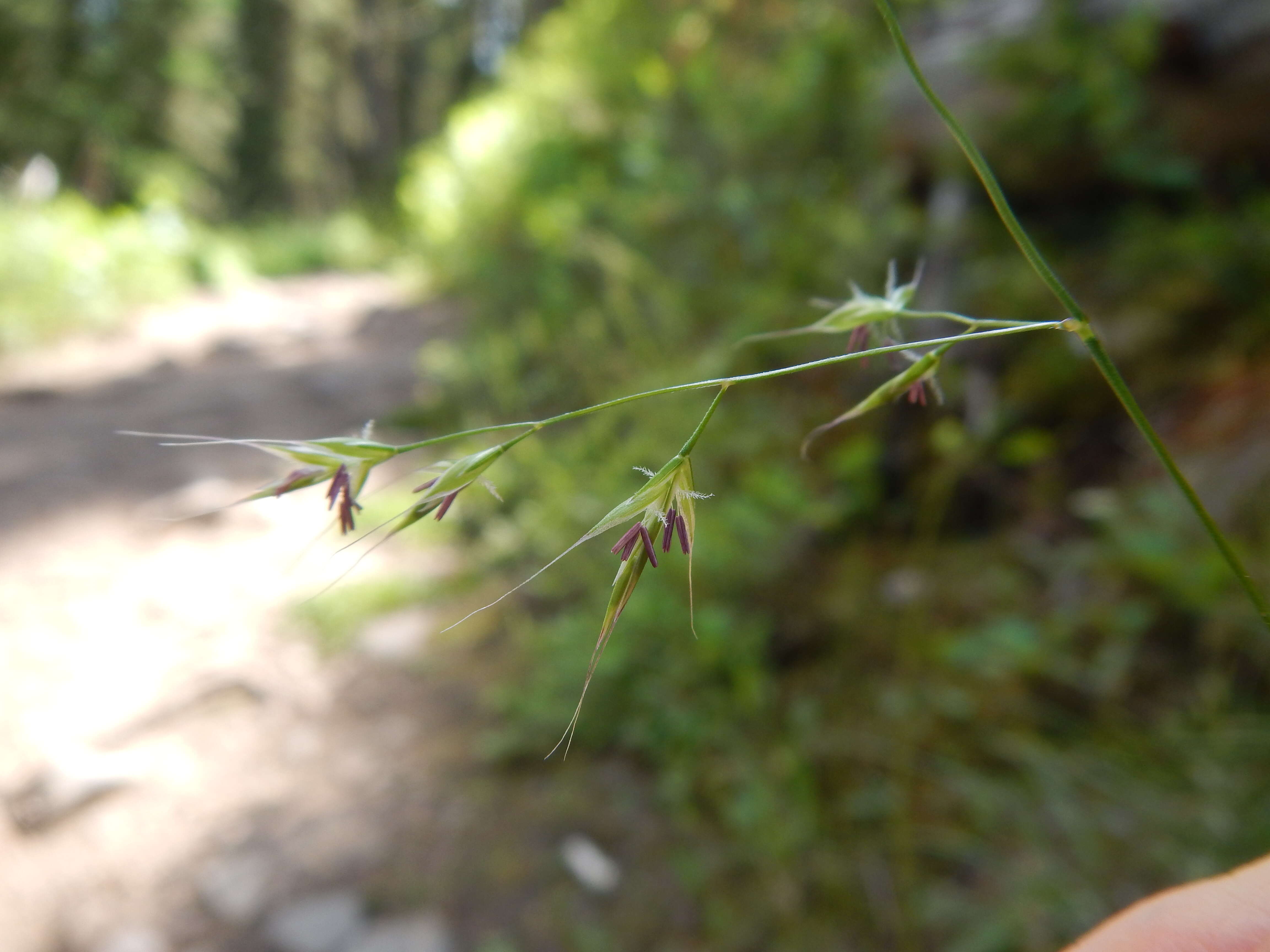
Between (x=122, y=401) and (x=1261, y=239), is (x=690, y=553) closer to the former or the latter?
(x=1261, y=239)

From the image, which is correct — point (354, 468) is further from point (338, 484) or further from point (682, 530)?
point (682, 530)

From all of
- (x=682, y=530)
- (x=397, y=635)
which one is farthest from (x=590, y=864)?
(x=682, y=530)

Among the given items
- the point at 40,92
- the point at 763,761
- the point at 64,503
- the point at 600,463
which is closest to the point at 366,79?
the point at 40,92

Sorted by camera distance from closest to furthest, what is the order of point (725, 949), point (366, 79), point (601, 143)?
point (725, 949) < point (601, 143) < point (366, 79)

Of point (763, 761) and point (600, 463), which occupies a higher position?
point (600, 463)

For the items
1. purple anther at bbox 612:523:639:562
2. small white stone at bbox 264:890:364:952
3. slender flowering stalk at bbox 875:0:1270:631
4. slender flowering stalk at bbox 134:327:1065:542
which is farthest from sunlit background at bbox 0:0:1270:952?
slender flowering stalk at bbox 875:0:1270:631

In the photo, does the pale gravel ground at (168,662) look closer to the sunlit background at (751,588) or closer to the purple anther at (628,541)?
the sunlit background at (751,588)
